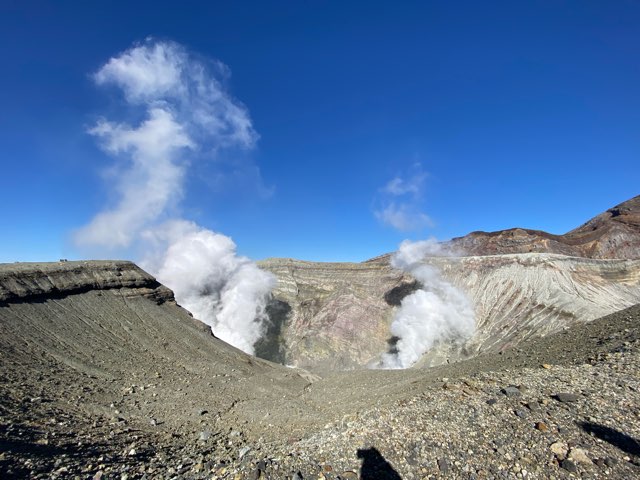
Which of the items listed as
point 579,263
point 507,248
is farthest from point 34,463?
point 507,248

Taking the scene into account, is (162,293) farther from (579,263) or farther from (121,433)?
(579,263)

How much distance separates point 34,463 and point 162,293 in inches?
887

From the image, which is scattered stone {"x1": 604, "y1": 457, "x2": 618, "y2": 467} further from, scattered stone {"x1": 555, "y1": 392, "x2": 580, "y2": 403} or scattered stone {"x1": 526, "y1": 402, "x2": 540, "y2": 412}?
scattered stone {"x1": 555, "y1": 392, "x2": 580, "y2": 403}

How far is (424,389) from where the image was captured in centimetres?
1300

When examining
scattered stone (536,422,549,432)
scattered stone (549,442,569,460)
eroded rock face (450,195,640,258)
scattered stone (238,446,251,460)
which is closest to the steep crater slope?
scattered stone (238,446,251,460)

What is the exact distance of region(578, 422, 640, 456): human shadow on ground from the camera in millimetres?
7171

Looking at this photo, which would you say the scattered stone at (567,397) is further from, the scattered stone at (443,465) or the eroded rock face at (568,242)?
the eroded rock face at (568,242)

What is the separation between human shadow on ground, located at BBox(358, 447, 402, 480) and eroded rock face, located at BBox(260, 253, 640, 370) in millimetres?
26370

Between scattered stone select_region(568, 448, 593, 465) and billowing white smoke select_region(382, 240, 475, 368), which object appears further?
billowing white smoke select_region(382, 240, 475, 368)

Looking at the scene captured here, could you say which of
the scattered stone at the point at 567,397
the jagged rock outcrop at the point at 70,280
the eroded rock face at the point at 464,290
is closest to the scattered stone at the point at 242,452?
the scattered stone at the point at 567,397

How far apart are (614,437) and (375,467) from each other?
16.1 ft

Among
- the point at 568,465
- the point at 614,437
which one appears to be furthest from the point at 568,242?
the point at 568,465

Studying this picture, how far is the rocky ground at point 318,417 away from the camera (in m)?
7.56

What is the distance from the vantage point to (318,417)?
14.5 m
